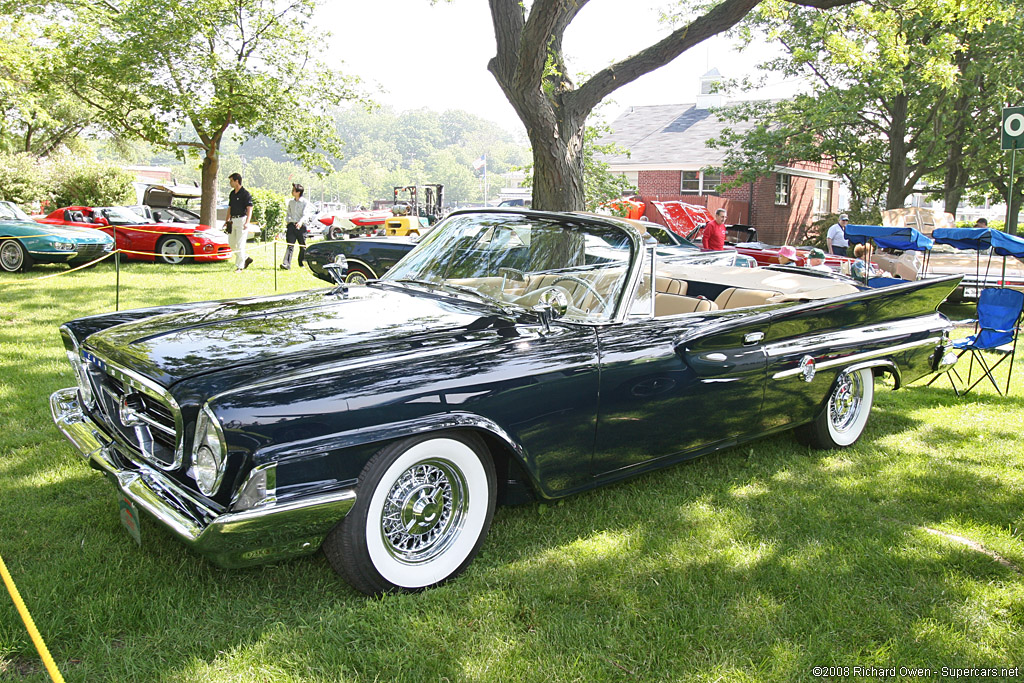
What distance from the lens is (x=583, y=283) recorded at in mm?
3670

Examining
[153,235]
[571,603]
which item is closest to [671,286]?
[571,603]

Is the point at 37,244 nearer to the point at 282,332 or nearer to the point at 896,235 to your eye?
the point at 282,332

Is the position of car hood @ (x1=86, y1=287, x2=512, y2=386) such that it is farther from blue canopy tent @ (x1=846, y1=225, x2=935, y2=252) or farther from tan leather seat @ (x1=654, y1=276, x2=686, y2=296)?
blue canopy tent @ (x1=846, y1=225, x2=935, y2=252)

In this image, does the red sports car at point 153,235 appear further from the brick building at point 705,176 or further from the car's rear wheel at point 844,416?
the brick building at point 705,176

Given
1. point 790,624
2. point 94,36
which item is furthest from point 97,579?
point 94,36

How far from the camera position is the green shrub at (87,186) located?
25.4 meters

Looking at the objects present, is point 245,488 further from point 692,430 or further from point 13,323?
point 13,323

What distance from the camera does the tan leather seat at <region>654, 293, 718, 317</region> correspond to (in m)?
4.17

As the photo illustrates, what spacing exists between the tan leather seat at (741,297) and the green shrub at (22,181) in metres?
25.6

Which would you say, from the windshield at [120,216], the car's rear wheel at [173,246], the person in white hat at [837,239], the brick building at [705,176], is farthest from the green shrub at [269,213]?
the person in white hat at [837,239]

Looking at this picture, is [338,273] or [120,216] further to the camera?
[120,216]

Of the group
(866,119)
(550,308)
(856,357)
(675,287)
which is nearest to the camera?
(550,308)

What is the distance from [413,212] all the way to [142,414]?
89.9 ft

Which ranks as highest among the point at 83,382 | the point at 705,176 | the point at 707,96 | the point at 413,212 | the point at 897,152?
the point at 707,96
